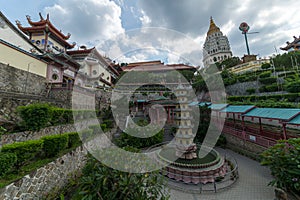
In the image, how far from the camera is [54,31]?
15680 millimetres

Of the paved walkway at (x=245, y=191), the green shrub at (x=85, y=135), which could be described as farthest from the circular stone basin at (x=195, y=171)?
the green shrub at (x=85, y=135)

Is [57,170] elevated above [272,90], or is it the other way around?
[272,90]

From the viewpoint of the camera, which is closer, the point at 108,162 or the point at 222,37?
the point at 108,162

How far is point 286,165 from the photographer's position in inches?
157

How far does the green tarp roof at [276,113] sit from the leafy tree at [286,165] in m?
2.00

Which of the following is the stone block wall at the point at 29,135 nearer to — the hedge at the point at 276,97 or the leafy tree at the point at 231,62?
the hedge at the point at 276,97

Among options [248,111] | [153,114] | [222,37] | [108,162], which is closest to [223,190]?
[108,162]

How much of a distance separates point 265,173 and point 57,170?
28.3 feet

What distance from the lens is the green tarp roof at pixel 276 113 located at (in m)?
5.57

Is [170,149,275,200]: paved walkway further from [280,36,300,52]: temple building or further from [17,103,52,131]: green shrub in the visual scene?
[280,36,300,52]: temple building

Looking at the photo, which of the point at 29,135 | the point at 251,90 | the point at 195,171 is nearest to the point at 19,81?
the point at 29,135

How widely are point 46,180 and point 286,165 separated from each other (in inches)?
302

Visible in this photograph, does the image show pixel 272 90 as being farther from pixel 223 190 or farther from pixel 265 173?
pixel 223 190

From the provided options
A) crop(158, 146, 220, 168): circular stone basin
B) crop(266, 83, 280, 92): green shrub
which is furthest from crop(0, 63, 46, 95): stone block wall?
crop(266, 83, 280, 92): green shrub
